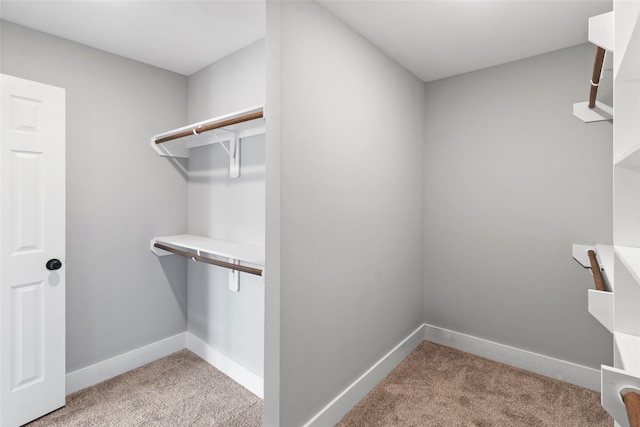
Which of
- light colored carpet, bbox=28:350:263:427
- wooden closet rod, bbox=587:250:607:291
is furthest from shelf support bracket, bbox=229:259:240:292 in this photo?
wooden closet rod, bbox=587:250:607:291

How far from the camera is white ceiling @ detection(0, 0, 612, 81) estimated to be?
1.81 meters

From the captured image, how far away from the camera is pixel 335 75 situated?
187 cm

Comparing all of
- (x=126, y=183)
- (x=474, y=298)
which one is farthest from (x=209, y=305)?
(x=474, y=298)

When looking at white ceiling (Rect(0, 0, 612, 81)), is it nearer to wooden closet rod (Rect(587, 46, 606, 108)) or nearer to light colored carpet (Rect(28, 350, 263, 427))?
wooden closet rod (Rect(587, 46, 606, 108))

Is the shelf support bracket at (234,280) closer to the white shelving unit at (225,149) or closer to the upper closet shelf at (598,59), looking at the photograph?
the white shelving unit at (225,149)

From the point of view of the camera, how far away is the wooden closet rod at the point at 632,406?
1.88ft

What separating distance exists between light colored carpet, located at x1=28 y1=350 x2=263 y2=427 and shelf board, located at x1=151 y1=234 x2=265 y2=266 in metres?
0.94

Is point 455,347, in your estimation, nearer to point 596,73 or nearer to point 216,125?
point 596,73

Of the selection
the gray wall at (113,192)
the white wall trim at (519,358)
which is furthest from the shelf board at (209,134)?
the white wall trim at (519,358)

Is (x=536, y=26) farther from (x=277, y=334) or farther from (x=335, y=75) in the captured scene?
(x=277, y=334)

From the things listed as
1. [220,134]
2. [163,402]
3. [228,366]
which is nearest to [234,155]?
[220,134]

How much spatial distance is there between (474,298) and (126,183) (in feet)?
9.72

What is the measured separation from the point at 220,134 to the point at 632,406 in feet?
7.89

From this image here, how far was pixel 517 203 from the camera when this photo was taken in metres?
2.49
